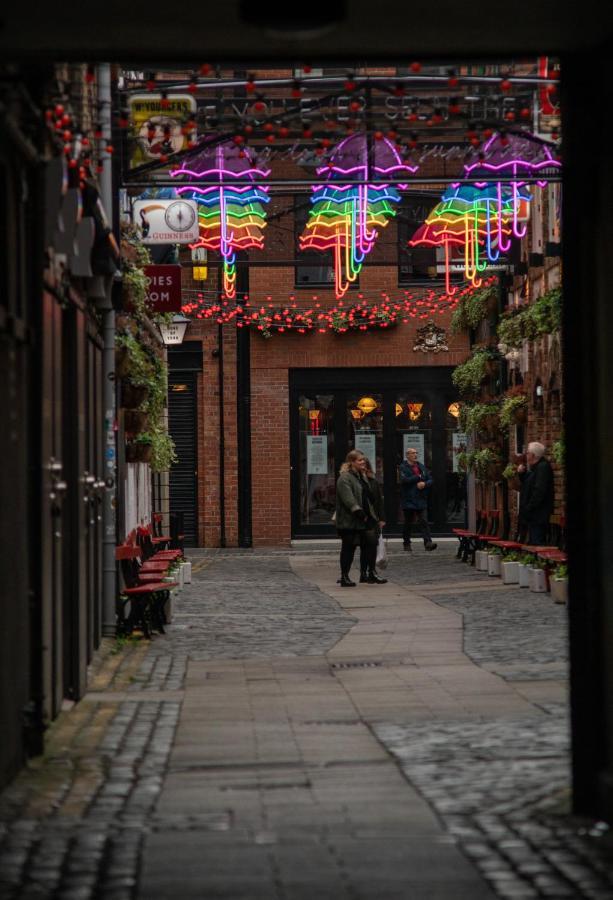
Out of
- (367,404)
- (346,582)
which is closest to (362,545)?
(346,582)

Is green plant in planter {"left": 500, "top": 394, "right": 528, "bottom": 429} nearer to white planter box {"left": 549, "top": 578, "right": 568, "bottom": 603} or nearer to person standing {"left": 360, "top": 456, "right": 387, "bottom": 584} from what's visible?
person standing {"left": 360, "top": 456, "right": 387, "bottom": 584}

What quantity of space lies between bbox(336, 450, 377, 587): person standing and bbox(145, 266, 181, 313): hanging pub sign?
3634 millimetres

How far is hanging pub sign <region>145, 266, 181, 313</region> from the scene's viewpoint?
725 inches

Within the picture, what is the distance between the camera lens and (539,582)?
19.3 meters

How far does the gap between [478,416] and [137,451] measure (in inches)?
323

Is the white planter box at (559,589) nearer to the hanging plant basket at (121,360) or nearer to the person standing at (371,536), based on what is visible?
the person standing at (371,536)

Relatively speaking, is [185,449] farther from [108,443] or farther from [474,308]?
[108,443]

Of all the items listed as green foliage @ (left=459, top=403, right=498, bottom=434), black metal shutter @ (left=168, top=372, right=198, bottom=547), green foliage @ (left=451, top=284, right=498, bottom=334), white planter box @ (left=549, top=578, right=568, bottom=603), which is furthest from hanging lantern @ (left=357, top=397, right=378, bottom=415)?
white planter box @ (left=549, top=578, right=568, bottom=603)

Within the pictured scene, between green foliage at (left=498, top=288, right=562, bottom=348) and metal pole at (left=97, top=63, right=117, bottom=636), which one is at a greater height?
green foliage at (left=498, top=288, right=562, bottom=348)

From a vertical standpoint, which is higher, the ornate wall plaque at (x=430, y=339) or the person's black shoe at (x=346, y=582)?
the ornate wall plaque at (x=430, y=339)

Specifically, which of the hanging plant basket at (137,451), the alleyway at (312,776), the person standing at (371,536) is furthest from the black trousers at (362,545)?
the alleyway at (312,776)

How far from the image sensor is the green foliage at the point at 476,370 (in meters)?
25.3

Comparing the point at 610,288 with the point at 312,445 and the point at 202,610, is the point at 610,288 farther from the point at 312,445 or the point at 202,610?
the point at 312,445

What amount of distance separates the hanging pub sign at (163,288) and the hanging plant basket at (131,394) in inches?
73.3
